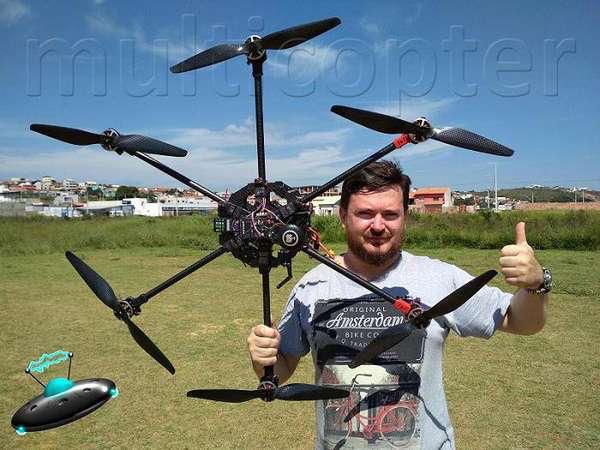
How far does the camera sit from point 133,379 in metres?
10.6

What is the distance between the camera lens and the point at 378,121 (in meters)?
2.82

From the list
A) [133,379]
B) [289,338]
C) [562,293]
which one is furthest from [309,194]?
[562,293]

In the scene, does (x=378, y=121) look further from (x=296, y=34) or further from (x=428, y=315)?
(x=428, y=315)

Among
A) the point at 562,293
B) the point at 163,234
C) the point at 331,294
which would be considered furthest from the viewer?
the point at 163,234

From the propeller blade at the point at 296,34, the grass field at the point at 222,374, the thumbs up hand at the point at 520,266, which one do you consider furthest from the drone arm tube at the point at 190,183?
the grass field at the point at 222,374

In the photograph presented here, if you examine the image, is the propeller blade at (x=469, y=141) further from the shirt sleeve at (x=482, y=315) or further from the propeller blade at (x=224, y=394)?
the propeller blade at (x=224, y=394)

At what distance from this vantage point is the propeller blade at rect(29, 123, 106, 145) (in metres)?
3.11

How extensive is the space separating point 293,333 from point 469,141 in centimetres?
197

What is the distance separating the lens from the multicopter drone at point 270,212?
8.96ft

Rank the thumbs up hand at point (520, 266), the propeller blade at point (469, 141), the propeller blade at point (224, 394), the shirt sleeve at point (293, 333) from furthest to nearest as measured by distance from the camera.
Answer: the shirt sleeve at point (293, 333)
the propeller blade at point (224, 394)
the thumbs up hand at point (520, 266)
the propeller blade at point (469, 141)

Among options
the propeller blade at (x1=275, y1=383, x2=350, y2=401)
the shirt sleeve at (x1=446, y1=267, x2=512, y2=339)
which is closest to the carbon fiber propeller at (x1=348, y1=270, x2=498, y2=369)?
the propeller blade at (x1=275, y1=383, x2=350, y2=401)

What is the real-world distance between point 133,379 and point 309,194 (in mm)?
9234

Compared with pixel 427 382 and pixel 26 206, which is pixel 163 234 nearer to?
pixel 26 206

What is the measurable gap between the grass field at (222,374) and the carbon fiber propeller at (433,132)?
645cm
